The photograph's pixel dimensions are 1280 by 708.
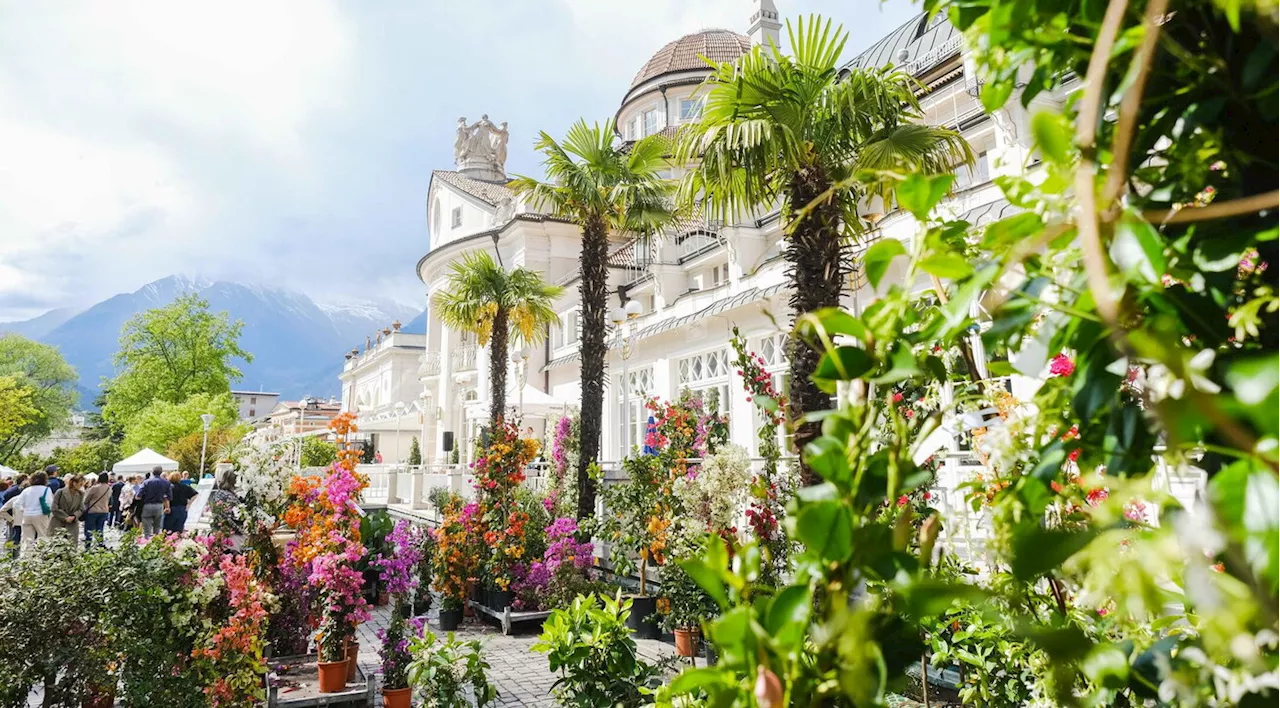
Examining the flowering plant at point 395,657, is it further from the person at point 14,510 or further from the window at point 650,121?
the window at point 650,121

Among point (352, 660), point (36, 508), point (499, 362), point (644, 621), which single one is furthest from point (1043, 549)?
point (36, 508)

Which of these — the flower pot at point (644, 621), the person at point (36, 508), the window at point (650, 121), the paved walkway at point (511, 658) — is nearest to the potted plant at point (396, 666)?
the paved walkway at point (511, 658)

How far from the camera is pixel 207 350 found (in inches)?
1634

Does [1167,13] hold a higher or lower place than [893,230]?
lower

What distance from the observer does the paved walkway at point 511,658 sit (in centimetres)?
588

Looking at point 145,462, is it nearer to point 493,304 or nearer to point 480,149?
point 493,304

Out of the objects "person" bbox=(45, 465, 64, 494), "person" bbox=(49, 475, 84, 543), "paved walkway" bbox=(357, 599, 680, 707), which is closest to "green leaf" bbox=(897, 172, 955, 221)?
"paved walkway" bbox=(357, 599, 680, 707)

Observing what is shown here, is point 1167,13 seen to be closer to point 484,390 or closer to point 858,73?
point 858,73

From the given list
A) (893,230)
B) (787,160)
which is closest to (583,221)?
(893,230)

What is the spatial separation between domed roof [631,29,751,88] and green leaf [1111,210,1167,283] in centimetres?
3155

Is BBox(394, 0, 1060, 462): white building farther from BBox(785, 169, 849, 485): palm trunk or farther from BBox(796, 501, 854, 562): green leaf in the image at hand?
BBox(785, 169, 849, 485): palm trunk

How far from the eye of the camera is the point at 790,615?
0.64m

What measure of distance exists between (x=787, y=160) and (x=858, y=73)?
80 centimetres

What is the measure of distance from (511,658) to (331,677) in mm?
1985
